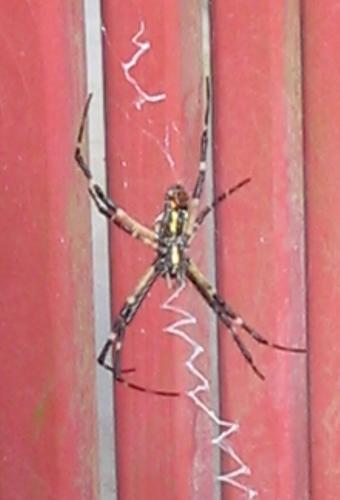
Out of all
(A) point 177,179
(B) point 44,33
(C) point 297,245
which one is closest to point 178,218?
(A) point 177,179

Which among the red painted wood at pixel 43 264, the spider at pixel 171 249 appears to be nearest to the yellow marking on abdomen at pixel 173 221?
the spider at pixel 171 249

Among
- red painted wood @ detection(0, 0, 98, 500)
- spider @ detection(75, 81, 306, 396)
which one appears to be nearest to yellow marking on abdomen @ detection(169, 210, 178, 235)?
spider @ detection(75, 81, 306, 396)

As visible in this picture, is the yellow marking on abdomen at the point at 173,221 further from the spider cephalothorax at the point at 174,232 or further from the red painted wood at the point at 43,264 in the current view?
the red painted wood at the point at 43,264

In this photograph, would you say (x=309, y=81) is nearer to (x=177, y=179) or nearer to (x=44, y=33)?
(x=177, y=179)

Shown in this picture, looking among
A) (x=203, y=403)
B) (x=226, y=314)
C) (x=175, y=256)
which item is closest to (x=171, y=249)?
(x=175, y=256)

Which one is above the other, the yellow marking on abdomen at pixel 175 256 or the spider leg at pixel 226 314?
the yellow marking on abdomen at pixel 175 256

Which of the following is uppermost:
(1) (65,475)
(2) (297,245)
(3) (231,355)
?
(2) (297,245)

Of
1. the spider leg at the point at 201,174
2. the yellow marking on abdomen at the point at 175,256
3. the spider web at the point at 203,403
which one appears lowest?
the spider web at the point at 203,403
